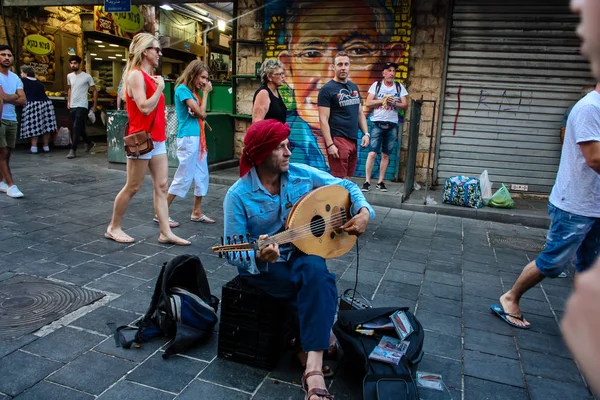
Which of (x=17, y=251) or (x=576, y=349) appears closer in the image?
(x=576, y=349)

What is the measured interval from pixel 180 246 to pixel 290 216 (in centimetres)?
275

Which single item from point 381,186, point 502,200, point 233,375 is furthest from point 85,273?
point 502,200

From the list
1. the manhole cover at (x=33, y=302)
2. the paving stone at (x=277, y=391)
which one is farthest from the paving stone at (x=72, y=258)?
the paving stone at (x=277, y=391)

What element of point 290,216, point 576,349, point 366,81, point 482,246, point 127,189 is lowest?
point 482,246

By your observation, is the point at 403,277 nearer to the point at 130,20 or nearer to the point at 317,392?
the point at 317,392

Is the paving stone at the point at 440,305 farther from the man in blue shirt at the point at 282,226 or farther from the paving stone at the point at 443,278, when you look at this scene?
the man in blue shirt at the point at 282,226

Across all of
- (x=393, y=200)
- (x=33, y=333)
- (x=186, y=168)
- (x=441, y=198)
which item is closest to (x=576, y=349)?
(x=33, y=333)

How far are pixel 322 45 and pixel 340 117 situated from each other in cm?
412

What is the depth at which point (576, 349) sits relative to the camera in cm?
63

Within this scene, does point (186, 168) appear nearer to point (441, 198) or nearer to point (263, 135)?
point (263, 135)

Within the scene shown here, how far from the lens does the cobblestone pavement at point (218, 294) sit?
9.31 ft

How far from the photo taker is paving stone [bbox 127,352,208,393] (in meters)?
2.79

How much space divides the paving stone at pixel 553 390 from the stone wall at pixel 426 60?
250 inches

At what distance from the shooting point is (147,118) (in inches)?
195
